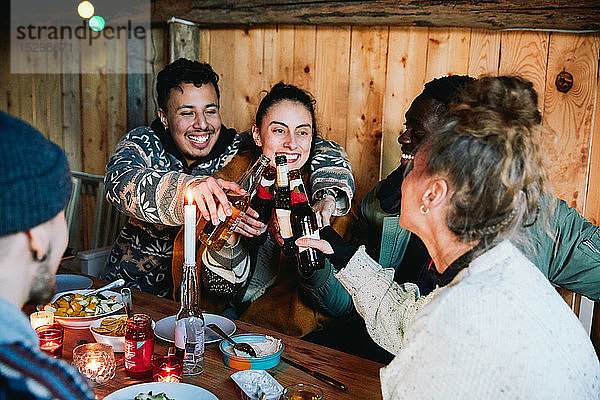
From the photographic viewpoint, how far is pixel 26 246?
2.83ft

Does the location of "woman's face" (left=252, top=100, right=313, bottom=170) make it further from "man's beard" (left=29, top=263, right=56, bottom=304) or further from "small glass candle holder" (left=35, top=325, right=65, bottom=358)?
"man's beard" (left=29, top=263, right=56, bottom=304)

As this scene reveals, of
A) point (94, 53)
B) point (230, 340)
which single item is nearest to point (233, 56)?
point (94, 53)

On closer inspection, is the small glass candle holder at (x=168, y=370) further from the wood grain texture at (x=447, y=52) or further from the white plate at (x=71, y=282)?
the wood grain texture at (x=447, y=52)

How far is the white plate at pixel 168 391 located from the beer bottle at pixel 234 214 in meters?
0.74

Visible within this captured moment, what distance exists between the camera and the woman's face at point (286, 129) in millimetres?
2249

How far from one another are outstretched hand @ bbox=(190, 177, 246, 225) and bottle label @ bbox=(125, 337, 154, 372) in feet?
1.49

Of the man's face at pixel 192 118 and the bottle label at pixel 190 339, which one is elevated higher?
the man's face at pixel 192 118

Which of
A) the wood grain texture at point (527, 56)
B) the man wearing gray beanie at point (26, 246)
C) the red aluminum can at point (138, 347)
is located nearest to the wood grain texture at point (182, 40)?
the wood grain texture at point (527, 56)

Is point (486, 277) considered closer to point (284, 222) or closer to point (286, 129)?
point (284, 222)

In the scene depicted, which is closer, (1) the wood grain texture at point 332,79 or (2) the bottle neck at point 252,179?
(2) the bottle neck at point 252,179

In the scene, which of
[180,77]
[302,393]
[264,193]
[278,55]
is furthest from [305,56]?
[302,393]

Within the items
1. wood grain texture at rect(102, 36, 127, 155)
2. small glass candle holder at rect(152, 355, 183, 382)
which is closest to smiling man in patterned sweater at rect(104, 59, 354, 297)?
small glass candle holder at rect(152, 355, 183, 382)

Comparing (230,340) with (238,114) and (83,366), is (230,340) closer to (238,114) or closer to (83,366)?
(83,366)

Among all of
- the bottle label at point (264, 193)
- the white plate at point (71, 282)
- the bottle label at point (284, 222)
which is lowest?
the white plate at point (71, 282)
